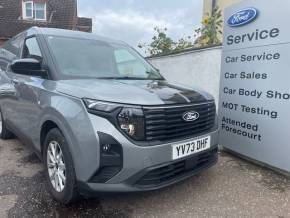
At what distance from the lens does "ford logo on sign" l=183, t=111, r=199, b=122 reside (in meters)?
2.92

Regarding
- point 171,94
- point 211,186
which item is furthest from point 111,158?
point 211,186

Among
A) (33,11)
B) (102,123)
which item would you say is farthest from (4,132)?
(33,11)

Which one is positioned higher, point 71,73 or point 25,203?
point 71,73

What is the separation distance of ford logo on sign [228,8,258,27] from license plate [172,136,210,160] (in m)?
1.85

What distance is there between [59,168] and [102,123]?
86 centimetres

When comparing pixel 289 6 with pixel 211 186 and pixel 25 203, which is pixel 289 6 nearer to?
pixel 211 186

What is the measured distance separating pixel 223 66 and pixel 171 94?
189 centimetres

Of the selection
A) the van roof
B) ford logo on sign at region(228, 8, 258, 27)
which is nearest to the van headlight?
the van roof

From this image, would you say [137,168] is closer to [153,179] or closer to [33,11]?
[153,179]

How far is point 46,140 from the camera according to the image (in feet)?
10.5

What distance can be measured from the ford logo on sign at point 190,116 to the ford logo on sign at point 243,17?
5.90 ft

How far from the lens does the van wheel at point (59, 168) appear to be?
280 centimetres

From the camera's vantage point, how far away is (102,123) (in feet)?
8.48

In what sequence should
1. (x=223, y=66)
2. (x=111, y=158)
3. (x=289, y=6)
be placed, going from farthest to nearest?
(x=223, y=66), (x=289, y=6), (x=111, y=158)
